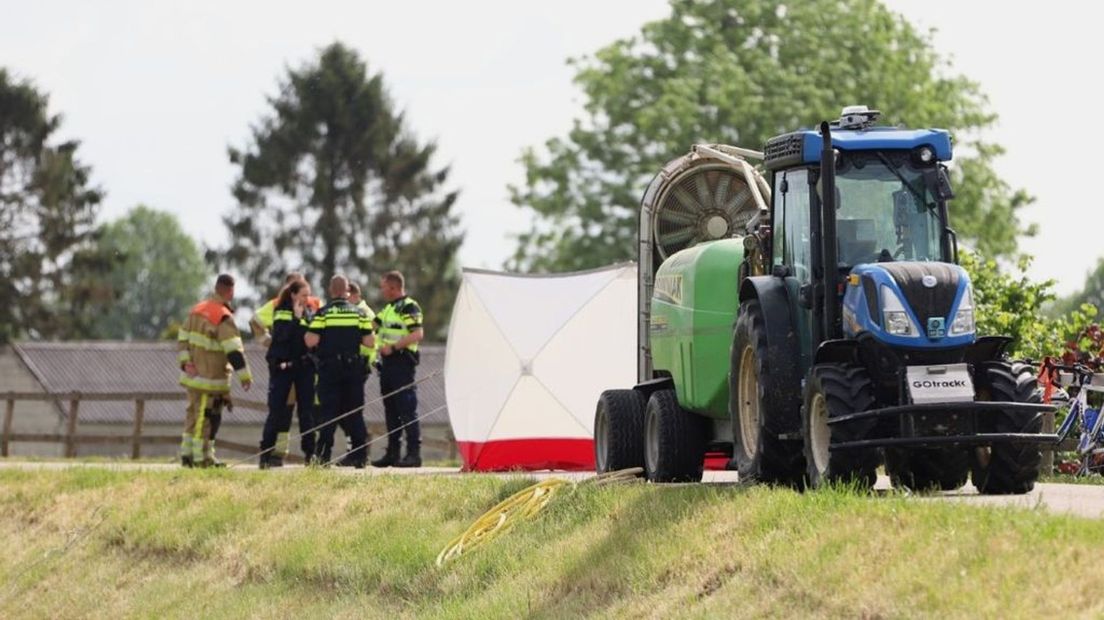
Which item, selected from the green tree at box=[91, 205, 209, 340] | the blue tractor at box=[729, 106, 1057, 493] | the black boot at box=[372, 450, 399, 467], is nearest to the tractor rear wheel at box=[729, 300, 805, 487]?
the blue tractor at box=[729, 106, 1057, 493]

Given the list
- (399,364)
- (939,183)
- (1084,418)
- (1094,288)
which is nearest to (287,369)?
(399,364)

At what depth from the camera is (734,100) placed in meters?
47.5

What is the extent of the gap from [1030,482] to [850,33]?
37.0 m

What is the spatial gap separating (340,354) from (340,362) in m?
0.10

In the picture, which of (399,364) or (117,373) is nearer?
(399,364)

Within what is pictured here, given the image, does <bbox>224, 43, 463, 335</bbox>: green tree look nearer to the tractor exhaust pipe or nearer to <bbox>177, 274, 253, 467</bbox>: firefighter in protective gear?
<bbox>177, 274, 253, 467</bbox>: firefighter in protective gear

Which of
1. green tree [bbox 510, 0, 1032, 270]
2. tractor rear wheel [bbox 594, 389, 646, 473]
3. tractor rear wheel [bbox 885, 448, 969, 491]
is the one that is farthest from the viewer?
green tree [bbox 510, 0, 1032, 270]

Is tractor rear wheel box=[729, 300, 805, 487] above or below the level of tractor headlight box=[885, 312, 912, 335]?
below

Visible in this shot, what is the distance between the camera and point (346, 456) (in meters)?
22.8

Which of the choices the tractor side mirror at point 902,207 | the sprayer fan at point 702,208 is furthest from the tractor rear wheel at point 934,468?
the sprayer fan at point 702,208

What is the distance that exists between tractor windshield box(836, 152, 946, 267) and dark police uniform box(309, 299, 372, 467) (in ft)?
31.0

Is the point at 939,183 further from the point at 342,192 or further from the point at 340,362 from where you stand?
the point at 342,192

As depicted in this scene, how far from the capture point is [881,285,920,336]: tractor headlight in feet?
43.4

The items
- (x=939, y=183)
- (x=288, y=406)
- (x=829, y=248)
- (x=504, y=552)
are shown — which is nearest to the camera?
(x=504, y=552)
